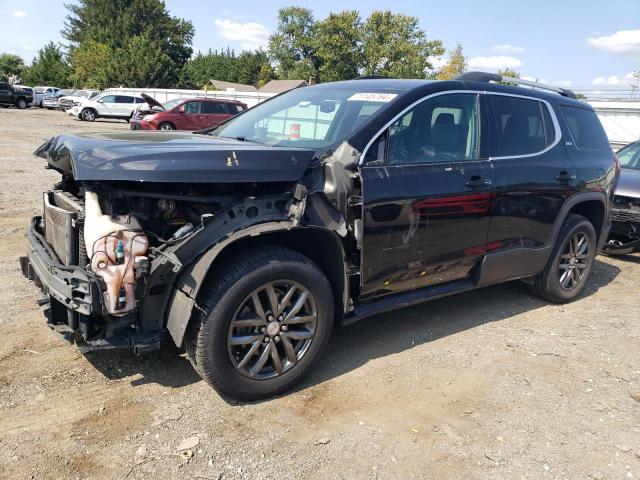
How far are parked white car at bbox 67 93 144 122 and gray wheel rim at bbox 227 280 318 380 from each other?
30.4 meters

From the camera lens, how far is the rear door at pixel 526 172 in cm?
427

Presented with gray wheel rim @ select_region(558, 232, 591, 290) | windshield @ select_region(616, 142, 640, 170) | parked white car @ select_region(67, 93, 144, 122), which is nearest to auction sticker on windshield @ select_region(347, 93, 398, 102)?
gray wheel rim @ select_region(558, 232, 591, 290)

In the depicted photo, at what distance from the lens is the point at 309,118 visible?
4.00 meters

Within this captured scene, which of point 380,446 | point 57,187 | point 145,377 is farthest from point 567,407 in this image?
point 57,187

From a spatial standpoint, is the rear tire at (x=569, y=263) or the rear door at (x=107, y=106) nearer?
the rear tire at (x=569, y=263)

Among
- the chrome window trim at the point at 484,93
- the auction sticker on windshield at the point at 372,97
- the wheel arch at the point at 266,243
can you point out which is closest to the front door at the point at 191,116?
the chrome window trim at the point at 484,93

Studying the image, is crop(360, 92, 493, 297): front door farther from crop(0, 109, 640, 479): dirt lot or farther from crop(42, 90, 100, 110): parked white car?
crop(42, 90, 100, 110): parked white car

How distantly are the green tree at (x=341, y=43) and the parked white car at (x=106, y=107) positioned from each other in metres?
32.1

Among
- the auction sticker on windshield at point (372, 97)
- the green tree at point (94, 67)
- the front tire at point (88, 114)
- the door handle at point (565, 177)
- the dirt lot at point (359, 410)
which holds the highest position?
the green tree at point (94, 67)

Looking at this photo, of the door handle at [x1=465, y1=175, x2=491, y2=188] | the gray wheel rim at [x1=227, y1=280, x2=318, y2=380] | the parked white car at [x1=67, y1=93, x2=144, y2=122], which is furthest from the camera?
the parked white car at [x1=67, y1=93, x2=144, y2=122]

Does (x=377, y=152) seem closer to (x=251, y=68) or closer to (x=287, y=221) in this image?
(x=287, y=221)

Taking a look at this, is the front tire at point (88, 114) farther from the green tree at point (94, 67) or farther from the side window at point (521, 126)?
the side window at point (521, 126)

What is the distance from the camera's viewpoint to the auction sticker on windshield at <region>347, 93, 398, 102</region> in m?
3.75

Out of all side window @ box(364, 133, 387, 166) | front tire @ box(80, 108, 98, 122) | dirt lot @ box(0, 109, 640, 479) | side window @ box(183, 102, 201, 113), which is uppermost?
side window @ box(183, 102, 201, 113)
